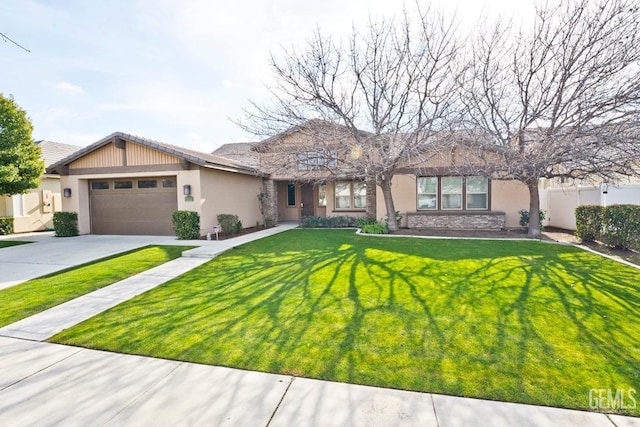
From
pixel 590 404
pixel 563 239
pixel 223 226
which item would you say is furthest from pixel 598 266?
pixel 223 226

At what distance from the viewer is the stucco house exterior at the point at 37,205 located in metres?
15.2

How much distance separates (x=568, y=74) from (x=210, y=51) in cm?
1140

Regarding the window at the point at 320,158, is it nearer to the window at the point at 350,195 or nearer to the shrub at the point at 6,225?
the window at the point at 350,195

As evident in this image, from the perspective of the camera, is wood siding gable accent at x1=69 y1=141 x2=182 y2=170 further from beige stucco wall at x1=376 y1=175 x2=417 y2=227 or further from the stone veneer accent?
the stone veneer accent

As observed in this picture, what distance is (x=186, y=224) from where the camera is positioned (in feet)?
39.5

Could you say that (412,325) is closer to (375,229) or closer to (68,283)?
(68,283)

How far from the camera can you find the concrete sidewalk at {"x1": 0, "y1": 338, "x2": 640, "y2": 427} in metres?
2.56

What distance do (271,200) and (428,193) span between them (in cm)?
831

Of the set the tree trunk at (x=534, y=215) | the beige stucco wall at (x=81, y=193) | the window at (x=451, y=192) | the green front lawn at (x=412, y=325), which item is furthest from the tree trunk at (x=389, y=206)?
the beige stucco wall at (x=81, y=193)

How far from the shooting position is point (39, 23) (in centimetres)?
597

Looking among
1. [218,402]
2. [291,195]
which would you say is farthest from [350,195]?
[218,402]

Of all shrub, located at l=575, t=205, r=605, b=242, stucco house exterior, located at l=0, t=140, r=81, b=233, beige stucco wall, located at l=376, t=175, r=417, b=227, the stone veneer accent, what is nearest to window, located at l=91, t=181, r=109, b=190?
stucco house exterior, located at l=0, t=140, r=81, b=233

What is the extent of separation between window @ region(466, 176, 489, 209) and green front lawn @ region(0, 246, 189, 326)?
12.1 meters

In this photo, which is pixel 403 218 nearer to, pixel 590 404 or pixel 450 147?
pixel 450 147
